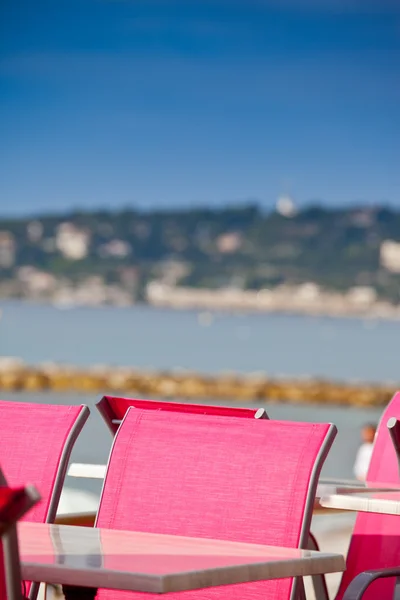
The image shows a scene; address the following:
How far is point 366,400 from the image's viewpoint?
111 feet

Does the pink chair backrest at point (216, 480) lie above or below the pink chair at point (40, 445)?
below

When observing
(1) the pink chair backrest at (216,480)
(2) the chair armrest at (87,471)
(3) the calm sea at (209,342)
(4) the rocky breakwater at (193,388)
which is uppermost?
(3) the calm sea at (209,342)

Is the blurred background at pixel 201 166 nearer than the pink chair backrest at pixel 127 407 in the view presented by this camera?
No

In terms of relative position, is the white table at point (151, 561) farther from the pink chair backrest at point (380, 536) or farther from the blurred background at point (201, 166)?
the blurred background at point (201, 166)

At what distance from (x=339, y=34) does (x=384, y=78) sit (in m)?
4.17

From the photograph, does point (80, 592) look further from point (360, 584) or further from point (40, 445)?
point (40, 445)

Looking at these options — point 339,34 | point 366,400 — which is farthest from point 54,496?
point 339,34

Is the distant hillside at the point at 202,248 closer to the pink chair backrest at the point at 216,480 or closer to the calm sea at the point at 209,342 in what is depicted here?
the calm sea at the point at 209,342

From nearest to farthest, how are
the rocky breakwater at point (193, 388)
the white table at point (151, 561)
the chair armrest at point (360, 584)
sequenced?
the white table at point (151, 561), the chair armrest at point (360, 584), the rocky breakwater at point (193, 388)

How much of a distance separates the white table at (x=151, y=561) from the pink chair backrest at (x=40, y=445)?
293 mm

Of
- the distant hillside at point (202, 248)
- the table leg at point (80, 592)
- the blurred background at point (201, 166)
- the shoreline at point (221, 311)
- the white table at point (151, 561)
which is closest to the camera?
the white table at point (151, 561)

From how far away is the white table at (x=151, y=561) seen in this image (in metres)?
1.42

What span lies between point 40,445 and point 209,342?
71888mm

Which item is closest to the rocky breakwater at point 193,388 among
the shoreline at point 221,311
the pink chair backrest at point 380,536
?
the pink chair backrest at point 380,536
